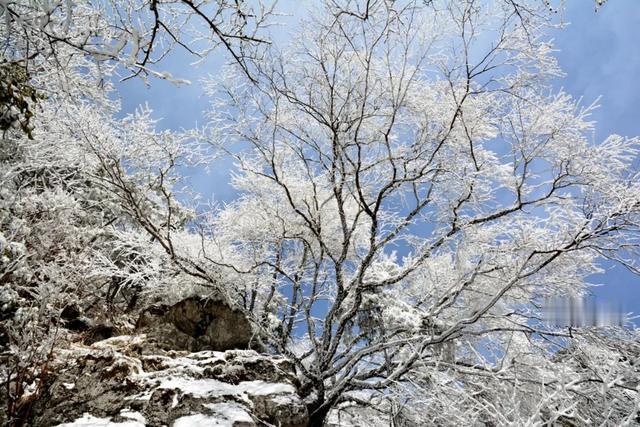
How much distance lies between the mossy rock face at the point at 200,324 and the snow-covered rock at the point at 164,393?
9.98 feet

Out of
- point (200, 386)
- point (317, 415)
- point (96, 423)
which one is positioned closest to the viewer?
point (96, 423)

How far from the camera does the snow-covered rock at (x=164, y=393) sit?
14.3ft

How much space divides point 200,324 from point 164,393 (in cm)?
430

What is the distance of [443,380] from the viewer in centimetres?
534

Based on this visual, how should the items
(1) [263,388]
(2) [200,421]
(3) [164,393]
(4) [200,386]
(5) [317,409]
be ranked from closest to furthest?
(2) [200,421] → (3) [164,393] → (4) [200,386] → (1) [263,388] → (5) [317,409]

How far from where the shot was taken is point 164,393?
4.62 metres

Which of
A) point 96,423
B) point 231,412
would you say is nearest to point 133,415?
point 96,423

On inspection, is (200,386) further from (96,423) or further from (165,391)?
(96,423)

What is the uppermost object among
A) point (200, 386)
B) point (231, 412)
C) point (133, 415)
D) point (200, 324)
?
point (200, 324)

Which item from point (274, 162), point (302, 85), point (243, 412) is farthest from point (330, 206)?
point (243, 412)

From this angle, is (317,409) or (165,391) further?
(317,409)

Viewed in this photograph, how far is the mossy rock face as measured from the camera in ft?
27.9

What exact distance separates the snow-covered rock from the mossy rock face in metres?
3.04

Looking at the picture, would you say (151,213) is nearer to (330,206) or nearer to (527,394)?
(330,206)
